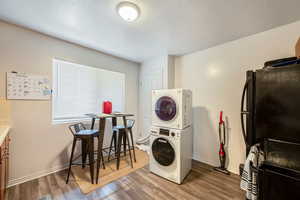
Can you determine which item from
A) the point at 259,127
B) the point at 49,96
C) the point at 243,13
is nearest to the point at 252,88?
the point at 259,127

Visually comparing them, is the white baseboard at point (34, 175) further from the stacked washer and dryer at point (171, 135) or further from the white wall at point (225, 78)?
the white wall at point (225, 78)

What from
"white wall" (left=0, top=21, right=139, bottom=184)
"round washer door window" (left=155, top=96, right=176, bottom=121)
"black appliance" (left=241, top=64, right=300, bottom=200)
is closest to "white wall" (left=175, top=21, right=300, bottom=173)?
"black appliance" (left=241, top=64, right=300, bottom=200)

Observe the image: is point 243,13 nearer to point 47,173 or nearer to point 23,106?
point 23,106

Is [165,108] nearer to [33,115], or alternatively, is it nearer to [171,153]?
[171,153]

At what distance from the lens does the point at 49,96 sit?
84.7 inches

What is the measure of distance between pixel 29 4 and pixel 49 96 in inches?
49.7

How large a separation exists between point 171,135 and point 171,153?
269 millimetres

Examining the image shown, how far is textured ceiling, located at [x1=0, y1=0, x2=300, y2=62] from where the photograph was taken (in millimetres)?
1461

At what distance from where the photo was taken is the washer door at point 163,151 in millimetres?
1991

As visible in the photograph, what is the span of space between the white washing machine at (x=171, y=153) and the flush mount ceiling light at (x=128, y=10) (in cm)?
164

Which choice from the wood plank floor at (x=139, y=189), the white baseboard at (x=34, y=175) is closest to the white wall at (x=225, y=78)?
the wood plank floor at (x=139, y=189)

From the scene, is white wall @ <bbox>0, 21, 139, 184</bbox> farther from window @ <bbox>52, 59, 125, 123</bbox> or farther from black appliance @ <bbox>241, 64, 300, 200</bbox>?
black appliance @ <bbox>241, 64, 300, 200</bbox>

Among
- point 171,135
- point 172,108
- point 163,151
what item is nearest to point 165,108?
point 172,108

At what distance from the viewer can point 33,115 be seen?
201cm
